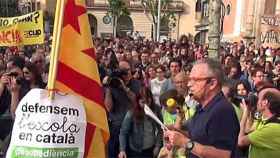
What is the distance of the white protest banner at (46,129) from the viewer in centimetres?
446

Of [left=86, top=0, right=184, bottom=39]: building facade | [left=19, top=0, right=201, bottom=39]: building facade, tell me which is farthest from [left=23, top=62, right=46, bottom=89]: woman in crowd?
[left=86, top=0, right=184, bottom=39]: building facade

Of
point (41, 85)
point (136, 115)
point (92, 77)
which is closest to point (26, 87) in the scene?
point (41, 85)

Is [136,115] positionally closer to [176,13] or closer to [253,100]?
[253,100]

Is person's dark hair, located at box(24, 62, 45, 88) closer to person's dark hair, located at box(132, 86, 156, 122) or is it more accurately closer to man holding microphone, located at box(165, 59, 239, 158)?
person's dark hair, located at box(132, 86, 156, 122)

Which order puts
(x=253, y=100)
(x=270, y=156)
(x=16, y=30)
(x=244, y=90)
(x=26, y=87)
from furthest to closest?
(x=16, y=30), (x=244, y=90), (x=26, y=87), (x=253, y=100), (x=270, y=156)

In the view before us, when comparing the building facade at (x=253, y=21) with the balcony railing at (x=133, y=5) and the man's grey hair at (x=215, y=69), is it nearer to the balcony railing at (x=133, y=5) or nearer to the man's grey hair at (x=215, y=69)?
the balcony railing at (x=133, y=5)

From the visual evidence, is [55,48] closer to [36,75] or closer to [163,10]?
[36,75]

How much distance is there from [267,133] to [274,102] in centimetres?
40

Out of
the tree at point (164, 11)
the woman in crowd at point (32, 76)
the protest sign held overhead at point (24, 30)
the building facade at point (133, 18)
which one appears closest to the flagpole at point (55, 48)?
the woman in crowd at point (32, 76)

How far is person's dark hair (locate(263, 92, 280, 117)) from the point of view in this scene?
17.8 ft

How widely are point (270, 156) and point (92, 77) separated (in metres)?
1.69

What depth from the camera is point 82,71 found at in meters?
4.88

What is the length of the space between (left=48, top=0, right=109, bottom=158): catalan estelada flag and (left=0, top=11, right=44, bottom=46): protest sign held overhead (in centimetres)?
732

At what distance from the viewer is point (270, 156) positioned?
5.18 m
